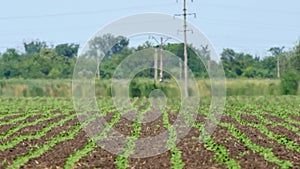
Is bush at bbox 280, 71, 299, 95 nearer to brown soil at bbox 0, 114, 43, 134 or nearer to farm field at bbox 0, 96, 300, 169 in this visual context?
farm field at bbox 0, 96, 300, 169

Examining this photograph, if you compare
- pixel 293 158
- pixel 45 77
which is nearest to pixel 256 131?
pixel 293 158

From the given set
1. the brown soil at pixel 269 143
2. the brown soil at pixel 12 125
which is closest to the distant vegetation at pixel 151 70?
the brown soil at pixel 12 125

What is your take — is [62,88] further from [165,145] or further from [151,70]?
[165,145]

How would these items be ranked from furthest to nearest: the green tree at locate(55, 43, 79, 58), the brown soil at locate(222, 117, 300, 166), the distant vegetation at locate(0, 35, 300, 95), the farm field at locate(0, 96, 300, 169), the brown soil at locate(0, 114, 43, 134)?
1. the green tree at locate(55, 43, 79, 58)
2. the distant vegetation at locate(0, 35, 300, 95)
3. the brown soil at locate(0, 114, 43, 134)
4. the brown soil at locate(222, 117, 300, 166)
5. the farm field at locate(0, 96, 300, 169)

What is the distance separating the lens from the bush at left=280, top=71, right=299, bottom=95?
Result: 47.5 m

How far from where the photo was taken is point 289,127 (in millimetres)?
18312

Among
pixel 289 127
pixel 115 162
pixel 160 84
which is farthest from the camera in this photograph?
pixel 160 84

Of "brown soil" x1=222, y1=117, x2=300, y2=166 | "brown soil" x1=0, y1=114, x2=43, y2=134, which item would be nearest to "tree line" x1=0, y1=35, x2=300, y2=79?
"brown soil" x1=0, y1=114, x2=43, y2=134

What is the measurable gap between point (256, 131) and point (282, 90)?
1243 inches

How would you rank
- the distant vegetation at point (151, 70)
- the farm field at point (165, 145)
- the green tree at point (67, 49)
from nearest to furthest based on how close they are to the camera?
the farm field at point (165, 145) < the distant vegetation at point (151, 70) < the green tree at point (67, 49)

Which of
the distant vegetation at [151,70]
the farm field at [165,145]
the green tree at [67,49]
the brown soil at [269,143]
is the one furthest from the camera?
the green tree at [67,49]

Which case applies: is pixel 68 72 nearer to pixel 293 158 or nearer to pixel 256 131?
pixel 256 131

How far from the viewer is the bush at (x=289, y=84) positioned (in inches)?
1869

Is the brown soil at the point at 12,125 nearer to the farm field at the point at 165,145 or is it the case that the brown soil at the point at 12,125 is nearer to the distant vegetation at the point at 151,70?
the farm field at the point at 165,145
